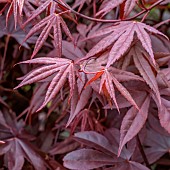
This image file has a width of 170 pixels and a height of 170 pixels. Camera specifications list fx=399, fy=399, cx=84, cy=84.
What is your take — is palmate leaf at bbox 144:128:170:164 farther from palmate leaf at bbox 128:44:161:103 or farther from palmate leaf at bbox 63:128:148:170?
palmate leaf at bbox 128:44:161:103

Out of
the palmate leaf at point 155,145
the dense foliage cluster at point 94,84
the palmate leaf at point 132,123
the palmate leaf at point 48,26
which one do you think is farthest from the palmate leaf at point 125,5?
the palmate leaf at point 155,145

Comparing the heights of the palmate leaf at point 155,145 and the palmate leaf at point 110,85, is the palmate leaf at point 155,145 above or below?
below

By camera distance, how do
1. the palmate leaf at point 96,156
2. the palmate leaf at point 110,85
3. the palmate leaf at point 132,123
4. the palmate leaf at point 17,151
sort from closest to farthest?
1. the palmate leaf at point 110,85
2. the palmate leaf at point 132,123
3. the palmate leaf at point 96,156
4. the palmate leaf at point 17,151

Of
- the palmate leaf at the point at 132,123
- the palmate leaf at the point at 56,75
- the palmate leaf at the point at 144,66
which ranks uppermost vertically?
the palmate leaf at the point at 56,75

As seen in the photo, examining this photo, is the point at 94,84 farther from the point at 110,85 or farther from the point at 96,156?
the point at 96,156

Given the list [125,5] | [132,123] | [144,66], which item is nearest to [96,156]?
[132,123]

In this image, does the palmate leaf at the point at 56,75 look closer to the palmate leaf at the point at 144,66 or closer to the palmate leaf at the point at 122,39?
the palmate leaf at the point at 122,39

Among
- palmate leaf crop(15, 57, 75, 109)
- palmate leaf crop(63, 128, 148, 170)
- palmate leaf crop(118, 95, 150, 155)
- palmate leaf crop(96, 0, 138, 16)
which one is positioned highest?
palmate leaf crop(96, 0, 138, 16)

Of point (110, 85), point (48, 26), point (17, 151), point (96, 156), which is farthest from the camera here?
point (17, 151)

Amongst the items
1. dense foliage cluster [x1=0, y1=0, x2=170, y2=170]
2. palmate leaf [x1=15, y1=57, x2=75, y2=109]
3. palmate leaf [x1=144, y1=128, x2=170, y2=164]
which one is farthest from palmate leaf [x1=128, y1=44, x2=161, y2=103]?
palmate leaf [x1=144, y1=128, x2=170, y2=164]
